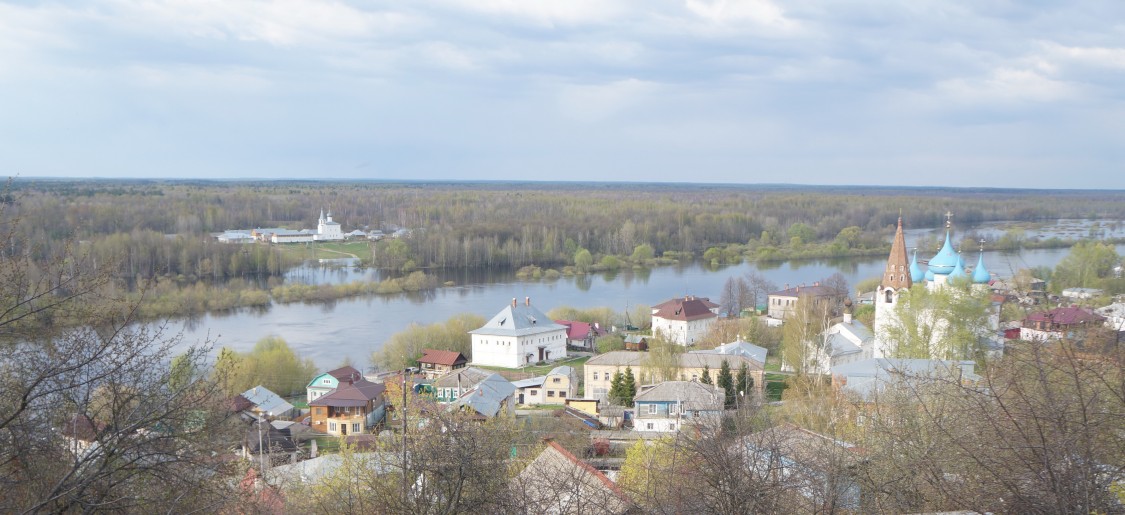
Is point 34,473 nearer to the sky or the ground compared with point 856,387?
nearer to the sky

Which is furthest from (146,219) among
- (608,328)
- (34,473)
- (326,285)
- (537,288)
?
(34,473)

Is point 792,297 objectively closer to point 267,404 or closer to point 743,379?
point 743,379

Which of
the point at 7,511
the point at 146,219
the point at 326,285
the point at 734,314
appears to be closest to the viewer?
the point at 7,511

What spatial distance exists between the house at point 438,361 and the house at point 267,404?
352cm

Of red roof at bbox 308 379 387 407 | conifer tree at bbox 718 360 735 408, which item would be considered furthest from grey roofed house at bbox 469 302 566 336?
conifer tree at bbox 718 360 735 408

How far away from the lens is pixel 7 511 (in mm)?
2387

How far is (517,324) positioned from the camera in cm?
1627

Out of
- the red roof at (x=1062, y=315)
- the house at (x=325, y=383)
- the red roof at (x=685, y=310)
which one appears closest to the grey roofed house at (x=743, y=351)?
the red roof at (x=685, y=310)

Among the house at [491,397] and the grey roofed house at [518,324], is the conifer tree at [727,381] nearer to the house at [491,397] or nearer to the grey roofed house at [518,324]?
the house at [491,397]

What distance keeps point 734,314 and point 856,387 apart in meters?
11.6

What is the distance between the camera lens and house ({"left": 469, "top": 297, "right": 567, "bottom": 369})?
16.1 metres

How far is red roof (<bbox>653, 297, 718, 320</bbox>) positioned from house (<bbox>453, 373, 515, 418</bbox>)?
259 inches

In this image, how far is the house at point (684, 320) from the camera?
17578 millimetres

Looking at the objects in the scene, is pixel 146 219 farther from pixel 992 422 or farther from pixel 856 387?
pixel 992 422
